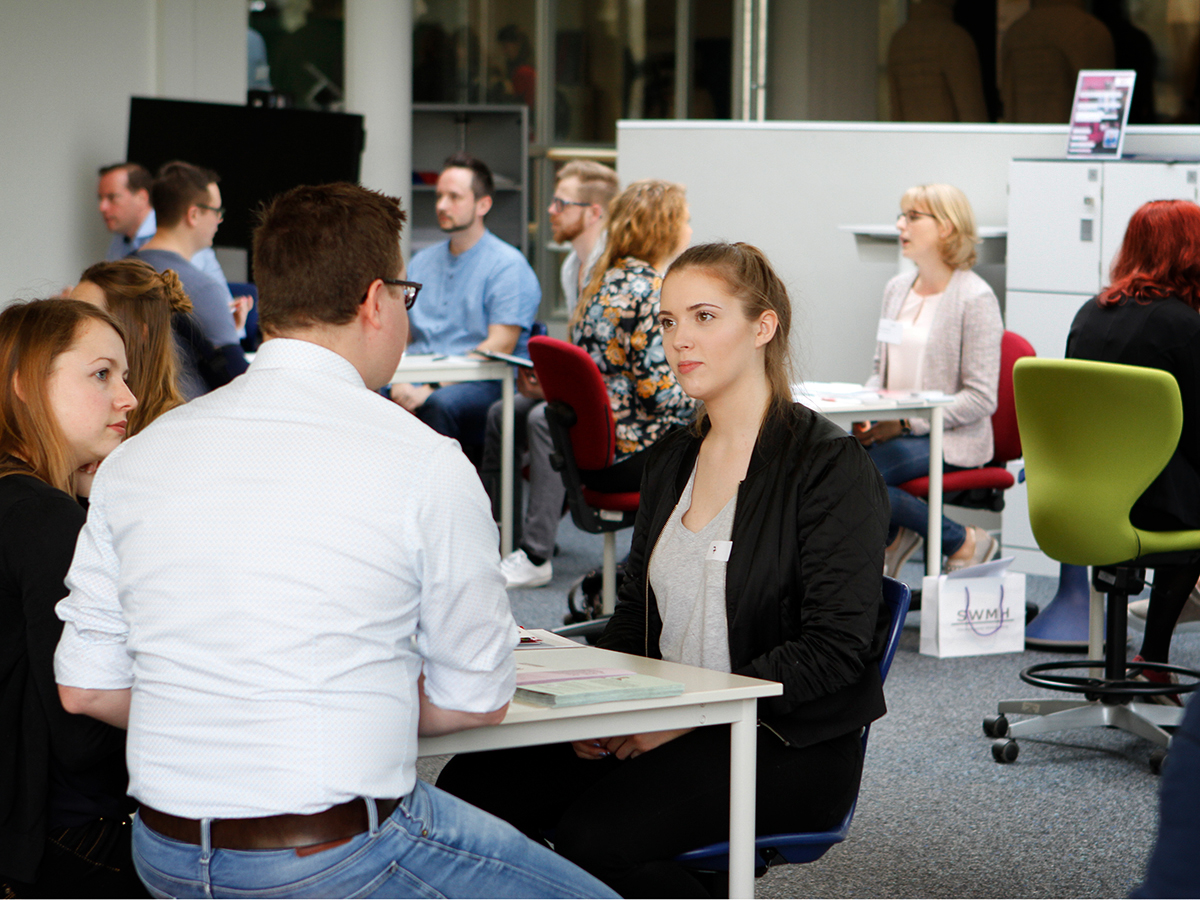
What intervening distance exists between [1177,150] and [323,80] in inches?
293

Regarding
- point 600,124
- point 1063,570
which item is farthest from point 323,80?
point 1063,570

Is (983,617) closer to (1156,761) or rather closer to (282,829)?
(1156,761)

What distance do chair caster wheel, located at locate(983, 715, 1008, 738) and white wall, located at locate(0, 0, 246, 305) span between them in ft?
12.6

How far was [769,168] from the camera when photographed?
607cm

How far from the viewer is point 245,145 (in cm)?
687

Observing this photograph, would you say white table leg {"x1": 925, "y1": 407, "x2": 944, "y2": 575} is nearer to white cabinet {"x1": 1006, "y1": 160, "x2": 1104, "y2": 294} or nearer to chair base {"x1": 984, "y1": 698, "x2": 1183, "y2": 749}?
chair base {"x1": 984, "y1": 698, "x2": 1183, "y2": 749}

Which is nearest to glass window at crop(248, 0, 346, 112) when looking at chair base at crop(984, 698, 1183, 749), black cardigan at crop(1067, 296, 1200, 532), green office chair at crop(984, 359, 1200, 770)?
black cardigan at crop(1067, 296, 1200, 532)

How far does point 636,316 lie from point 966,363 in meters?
1.23

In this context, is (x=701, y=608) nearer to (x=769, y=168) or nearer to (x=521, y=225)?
(x=769, y=168)

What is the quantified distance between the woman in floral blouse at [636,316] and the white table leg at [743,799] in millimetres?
2326

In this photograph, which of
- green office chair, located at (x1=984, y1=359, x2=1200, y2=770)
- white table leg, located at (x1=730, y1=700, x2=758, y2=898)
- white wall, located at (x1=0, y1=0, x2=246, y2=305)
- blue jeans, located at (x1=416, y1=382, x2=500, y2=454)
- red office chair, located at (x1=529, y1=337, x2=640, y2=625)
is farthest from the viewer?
white wall, located at (x1=0, y1=0, x2=246, y2=305)

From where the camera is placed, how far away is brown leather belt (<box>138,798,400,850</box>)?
4.30 feet

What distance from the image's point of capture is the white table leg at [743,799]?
1716mm

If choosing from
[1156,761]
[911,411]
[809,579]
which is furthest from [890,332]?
[809,579]
